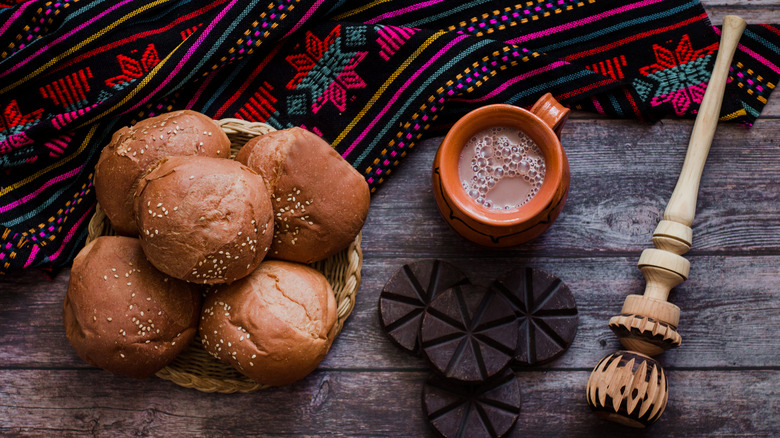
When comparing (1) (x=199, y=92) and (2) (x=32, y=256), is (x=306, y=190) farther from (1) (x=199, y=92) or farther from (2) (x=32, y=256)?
(2) (x=32, y=256)

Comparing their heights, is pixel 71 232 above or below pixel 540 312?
above

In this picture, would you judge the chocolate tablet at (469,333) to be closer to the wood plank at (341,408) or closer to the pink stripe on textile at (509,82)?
the wood plank at (341,408)

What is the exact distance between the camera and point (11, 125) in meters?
1.45

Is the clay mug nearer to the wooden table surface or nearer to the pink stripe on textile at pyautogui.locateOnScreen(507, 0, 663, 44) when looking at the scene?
the wooden table surface

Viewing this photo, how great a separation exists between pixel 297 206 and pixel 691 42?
1044mm

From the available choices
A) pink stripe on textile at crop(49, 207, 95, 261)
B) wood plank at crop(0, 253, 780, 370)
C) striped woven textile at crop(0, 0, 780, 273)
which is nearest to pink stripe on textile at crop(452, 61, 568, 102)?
striped woven textile at crop(0, 0, 780, 273)

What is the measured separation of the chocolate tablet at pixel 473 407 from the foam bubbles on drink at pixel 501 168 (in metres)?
0.42

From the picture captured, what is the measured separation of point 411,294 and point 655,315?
0.54 m

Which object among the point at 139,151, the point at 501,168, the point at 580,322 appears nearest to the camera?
the point at 139,151

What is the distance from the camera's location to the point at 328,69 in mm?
1491

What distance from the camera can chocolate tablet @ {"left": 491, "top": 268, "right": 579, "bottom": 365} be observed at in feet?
4.61

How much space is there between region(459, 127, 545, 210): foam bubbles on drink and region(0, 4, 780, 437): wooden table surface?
0.16 m

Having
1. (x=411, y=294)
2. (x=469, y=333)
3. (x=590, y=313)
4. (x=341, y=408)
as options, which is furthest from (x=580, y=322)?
(x=341, y=408)

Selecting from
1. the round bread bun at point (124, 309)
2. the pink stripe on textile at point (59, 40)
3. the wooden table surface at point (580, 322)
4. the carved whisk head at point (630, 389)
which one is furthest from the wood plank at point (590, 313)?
the pink stripe on textile at point (59, 40)
